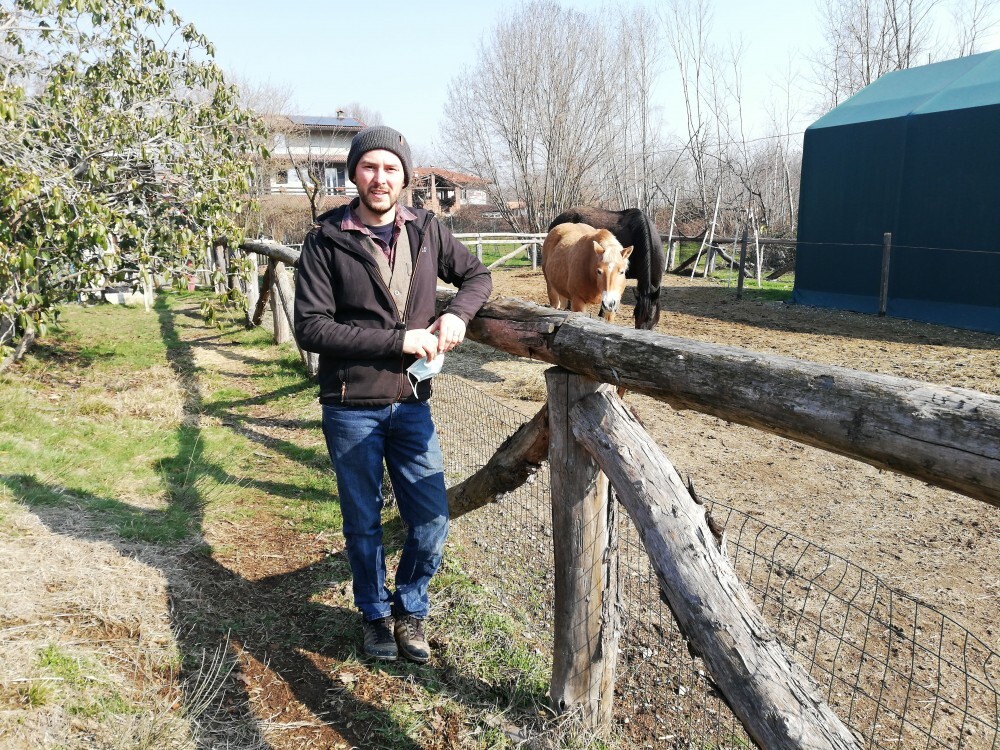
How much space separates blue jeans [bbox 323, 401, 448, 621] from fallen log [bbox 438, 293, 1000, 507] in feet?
2.48

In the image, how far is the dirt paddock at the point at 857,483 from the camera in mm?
3574

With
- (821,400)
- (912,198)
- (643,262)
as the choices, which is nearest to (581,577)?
(821,400)

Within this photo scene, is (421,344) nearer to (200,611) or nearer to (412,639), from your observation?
(412,639)

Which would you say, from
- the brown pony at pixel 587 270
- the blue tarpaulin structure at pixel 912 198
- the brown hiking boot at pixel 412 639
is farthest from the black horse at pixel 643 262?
the brown hiking boot at pixel 412 639

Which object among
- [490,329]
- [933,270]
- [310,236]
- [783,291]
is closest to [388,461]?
[490,329]

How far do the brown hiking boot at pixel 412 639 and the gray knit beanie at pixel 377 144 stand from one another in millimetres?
1701

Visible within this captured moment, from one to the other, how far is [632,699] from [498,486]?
3.21 feet

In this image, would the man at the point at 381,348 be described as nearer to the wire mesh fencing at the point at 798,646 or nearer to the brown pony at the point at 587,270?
the wire mesh fencing at the point at 798,646

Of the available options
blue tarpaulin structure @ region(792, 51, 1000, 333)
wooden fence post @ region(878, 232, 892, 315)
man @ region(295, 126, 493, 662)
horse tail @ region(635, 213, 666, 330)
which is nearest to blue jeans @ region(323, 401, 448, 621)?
man @ region(295, 126, 493, 662)

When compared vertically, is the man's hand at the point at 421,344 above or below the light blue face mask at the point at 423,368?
above

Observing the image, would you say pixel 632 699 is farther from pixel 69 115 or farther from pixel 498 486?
pixel 69 115

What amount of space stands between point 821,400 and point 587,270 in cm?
666

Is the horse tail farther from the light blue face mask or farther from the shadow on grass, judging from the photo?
the light blue face mask

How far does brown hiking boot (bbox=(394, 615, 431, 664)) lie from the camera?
2604 millimetres
